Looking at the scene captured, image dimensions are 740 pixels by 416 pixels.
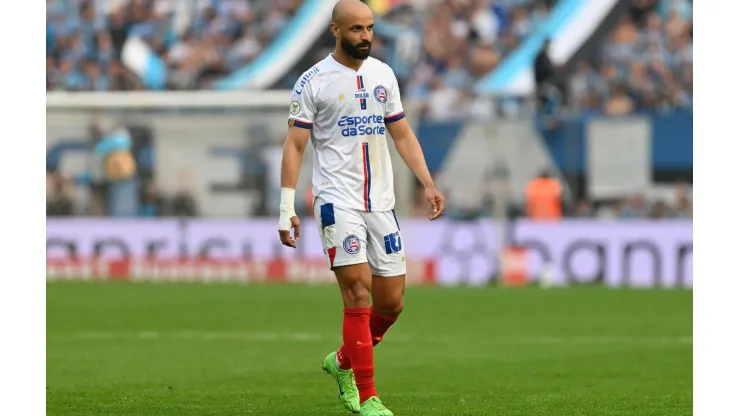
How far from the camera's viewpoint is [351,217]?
7.61m

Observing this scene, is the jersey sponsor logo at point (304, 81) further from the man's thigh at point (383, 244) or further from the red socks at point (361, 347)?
the red socks at point (361, 347)

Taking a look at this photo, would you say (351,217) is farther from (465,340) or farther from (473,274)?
(473,274)

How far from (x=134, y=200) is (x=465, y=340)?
12.5 m

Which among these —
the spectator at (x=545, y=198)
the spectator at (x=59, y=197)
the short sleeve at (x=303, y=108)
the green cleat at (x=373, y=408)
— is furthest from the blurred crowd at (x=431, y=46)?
the green cleat at (x=373, y=408)

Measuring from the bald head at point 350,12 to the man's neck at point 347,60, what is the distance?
0.63 ft

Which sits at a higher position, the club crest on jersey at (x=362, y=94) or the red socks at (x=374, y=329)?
the club crest on jersey at (x=362, y=94)

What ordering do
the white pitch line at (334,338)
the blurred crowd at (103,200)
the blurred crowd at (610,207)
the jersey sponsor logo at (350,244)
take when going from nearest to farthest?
the jersey sponsor logo at (350,244) → the white pitch line at (334,338) → the blurred crowd at (610,207) → the blurred crowd at (103,200)

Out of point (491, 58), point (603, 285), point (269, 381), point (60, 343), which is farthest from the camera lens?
point (491, 58)

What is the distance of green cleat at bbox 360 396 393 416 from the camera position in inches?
284

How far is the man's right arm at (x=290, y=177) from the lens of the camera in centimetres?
752

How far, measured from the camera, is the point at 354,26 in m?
7.50

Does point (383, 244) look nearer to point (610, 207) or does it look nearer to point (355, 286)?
point (355, 286)

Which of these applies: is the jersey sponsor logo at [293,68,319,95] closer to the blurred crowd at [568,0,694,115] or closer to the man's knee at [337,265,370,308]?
the man's knee at [337,265,370,308]
